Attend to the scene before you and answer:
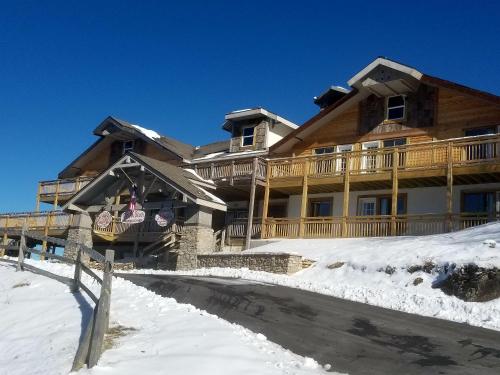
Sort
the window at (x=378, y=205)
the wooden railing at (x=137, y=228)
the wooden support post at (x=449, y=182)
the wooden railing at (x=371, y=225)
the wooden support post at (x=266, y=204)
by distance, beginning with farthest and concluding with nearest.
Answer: the wooden railing at (x=137, y=228) → the wooden support post at (x=266, y=204) → the window at (x=378, y=205) → the wooden support post at (x=449, y=182) → the wooden railing at (x=371, y=225)

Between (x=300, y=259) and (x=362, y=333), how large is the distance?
9.40 m

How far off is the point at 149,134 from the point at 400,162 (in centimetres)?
1839

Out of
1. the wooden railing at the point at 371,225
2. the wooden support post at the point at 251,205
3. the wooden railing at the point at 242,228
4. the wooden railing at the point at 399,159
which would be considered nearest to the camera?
the wooden railing at the point at 371,225

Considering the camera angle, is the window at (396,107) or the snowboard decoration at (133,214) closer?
the snowboard decoration at (133,214)

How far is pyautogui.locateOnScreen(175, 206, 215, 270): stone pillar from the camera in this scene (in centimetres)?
2319

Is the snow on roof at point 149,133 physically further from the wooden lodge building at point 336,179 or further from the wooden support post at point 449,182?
the wooden support post at point 449,182

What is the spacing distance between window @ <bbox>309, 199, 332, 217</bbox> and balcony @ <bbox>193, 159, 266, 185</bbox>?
2907mm

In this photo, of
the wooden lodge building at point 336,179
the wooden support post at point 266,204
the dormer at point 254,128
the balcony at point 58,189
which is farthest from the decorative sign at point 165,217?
the balcony at point 58,189

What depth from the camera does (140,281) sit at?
16.8m

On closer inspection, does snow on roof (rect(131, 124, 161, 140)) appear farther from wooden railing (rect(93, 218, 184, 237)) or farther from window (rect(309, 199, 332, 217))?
window (rect(309, 199, 332, 217))

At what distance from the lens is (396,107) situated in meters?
26.4

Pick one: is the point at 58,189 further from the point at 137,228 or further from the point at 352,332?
the point at 352,332

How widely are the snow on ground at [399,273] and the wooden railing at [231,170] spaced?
6888 millimetres

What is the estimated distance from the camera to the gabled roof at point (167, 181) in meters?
24.1
